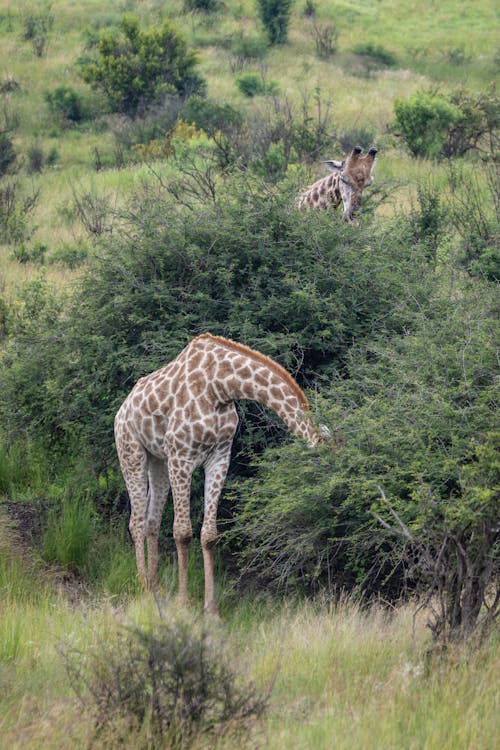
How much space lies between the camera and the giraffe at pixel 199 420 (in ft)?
→ 28.6

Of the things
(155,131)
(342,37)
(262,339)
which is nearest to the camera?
(262,339)

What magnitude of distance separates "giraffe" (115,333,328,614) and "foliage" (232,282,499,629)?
15.7 inches

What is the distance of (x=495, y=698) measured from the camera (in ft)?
18.2

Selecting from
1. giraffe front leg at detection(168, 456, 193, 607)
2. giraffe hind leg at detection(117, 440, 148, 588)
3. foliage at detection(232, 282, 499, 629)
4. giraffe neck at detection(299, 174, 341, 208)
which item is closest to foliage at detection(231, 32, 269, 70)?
giraffe neck at detection(299, 174, 341, 208)

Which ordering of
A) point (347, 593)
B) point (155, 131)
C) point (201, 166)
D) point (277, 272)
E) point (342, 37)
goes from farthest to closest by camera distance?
1. point (342, 37)
2. point (155, 131)
3. point (201, 166)
4. point (277, 272)
5. point (347, 593)

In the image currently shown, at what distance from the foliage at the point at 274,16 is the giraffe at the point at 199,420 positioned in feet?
128

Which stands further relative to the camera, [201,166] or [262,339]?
[201,166]

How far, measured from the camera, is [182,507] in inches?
356

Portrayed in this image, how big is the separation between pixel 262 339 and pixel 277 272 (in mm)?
1257

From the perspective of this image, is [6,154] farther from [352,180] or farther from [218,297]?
[218,297]

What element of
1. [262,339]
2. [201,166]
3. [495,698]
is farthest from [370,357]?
[201,166]

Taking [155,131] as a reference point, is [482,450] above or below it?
above

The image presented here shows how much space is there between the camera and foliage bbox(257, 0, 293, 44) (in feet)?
149

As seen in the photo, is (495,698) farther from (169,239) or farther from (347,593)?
(169,239)
